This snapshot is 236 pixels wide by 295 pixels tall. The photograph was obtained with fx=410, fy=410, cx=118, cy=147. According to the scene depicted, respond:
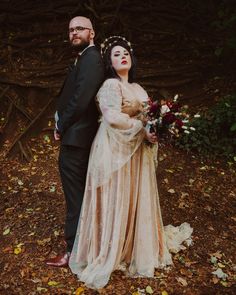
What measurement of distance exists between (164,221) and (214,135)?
221 cm

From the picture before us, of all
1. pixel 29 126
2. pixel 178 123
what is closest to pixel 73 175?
pixel 178 123

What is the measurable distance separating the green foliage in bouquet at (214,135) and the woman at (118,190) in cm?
282

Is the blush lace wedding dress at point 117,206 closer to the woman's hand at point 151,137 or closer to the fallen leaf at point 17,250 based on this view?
the woman's hand at point 151,137

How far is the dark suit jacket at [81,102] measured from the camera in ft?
10.8

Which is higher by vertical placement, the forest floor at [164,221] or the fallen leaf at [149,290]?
the forest floor at [164,221]

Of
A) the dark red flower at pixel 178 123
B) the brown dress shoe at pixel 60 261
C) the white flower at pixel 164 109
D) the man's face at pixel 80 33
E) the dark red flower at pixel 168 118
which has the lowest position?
the brown dress shoe at pixel 60 261

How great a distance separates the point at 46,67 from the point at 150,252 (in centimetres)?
467

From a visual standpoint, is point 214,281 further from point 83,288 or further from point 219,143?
point 219,143

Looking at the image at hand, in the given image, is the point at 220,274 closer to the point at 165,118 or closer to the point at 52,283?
the point at 52,283

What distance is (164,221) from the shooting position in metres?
4.73

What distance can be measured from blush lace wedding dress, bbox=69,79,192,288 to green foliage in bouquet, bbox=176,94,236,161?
279 centimetres

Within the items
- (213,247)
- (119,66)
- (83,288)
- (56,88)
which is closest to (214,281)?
(213,247)

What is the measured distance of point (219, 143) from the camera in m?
6.47

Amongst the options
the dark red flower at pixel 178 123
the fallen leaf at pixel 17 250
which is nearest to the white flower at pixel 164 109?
the dark red flower at pixel 178 123
